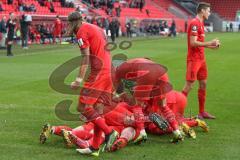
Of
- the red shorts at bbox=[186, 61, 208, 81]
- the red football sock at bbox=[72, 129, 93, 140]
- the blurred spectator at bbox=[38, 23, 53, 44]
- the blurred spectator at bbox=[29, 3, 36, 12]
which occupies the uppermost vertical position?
the blurred spectator at bbox=[29, 3, 36, 12]

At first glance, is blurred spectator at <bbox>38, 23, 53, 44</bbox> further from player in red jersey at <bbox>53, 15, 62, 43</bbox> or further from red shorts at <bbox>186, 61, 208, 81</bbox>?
red shorts at <bbox>186, 61, 208, 81</bbox>

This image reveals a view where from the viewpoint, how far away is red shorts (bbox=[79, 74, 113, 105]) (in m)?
7.10

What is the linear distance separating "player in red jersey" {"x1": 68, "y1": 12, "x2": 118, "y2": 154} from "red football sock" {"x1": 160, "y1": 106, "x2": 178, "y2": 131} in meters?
0.97

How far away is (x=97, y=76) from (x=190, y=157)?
164cm

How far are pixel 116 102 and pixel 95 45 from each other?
1.31 m

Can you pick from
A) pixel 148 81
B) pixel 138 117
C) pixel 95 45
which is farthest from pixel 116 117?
pixel 95 45

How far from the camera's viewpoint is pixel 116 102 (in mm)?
8086

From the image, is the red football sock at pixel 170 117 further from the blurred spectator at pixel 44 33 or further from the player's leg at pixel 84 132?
the blurred spectator at pixel 44 33

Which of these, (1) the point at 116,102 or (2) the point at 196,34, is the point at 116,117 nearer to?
(1) the point at 116,102

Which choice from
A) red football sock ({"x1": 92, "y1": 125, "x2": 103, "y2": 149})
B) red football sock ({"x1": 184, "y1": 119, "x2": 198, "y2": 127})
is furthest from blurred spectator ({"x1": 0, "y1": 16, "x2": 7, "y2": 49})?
red football sock ({"x1": 92, "y1": 125, "x2": 103, "y2": 149})

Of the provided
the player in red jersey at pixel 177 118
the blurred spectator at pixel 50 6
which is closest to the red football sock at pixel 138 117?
the player in red jersey at pixel 177 118

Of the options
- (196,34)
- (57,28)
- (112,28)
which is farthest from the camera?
(112,28)

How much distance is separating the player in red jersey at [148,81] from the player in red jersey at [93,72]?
0.47 m

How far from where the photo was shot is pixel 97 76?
23.6ft
